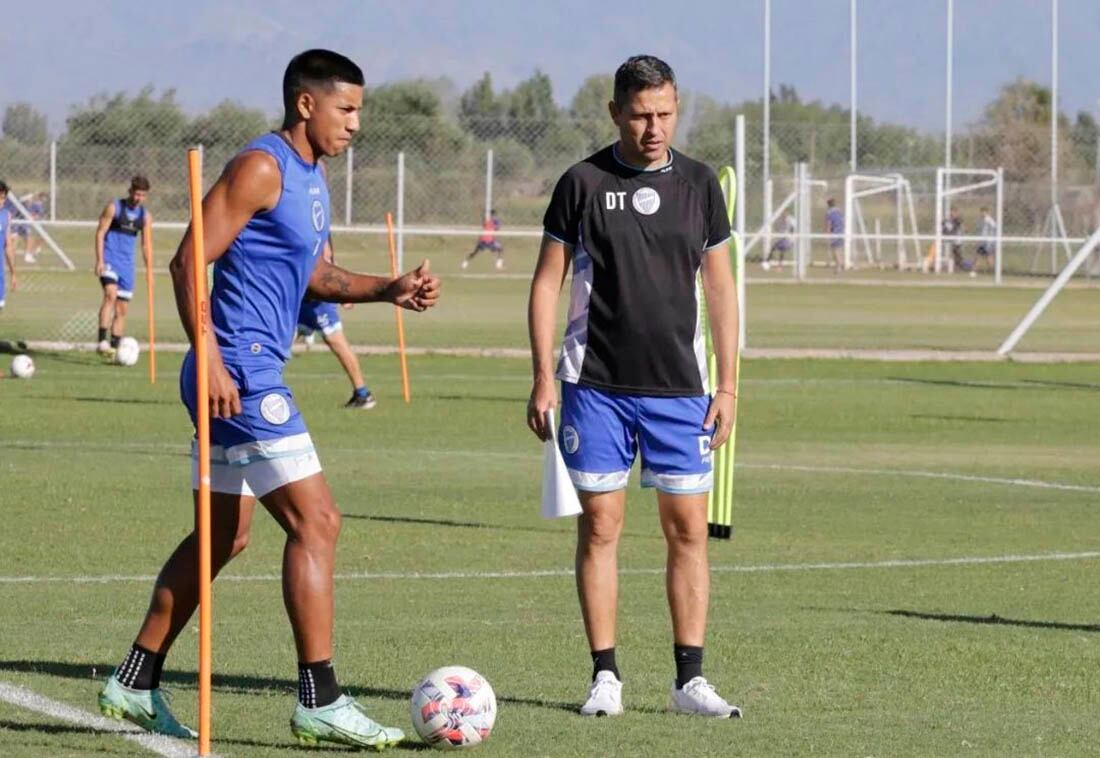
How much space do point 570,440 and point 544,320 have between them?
1.39 ft

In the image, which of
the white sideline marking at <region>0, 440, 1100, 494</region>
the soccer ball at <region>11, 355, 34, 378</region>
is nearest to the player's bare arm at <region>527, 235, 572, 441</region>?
the white sideline marking at <region>0, 440, 1100, 494</region>

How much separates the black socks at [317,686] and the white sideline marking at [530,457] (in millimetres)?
9292

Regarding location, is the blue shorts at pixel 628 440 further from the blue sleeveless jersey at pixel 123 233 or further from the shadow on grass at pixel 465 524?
the blue sleeveless jersey at pixel 123 233

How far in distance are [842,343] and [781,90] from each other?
7809 centimetres

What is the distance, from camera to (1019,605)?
10.2 meters

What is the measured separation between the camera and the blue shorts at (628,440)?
7609 millimetres

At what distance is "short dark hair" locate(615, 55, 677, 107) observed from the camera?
24.4 ft

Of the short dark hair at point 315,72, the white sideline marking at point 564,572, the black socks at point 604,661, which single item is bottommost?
the white sideline marking at point 564,572

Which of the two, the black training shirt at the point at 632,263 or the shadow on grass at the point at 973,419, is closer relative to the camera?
the black training shirt at the point at 632,263

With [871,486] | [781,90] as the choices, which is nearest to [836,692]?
[871,486]

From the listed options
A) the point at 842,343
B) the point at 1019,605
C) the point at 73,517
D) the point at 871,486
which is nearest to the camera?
the point at 1019,605

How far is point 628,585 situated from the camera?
10.9 meters

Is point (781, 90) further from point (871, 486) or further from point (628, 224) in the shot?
point (628, 224)

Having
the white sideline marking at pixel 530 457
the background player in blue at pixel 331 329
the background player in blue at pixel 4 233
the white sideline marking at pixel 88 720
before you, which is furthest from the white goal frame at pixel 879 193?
the white sideline marking at pixel 88 720
